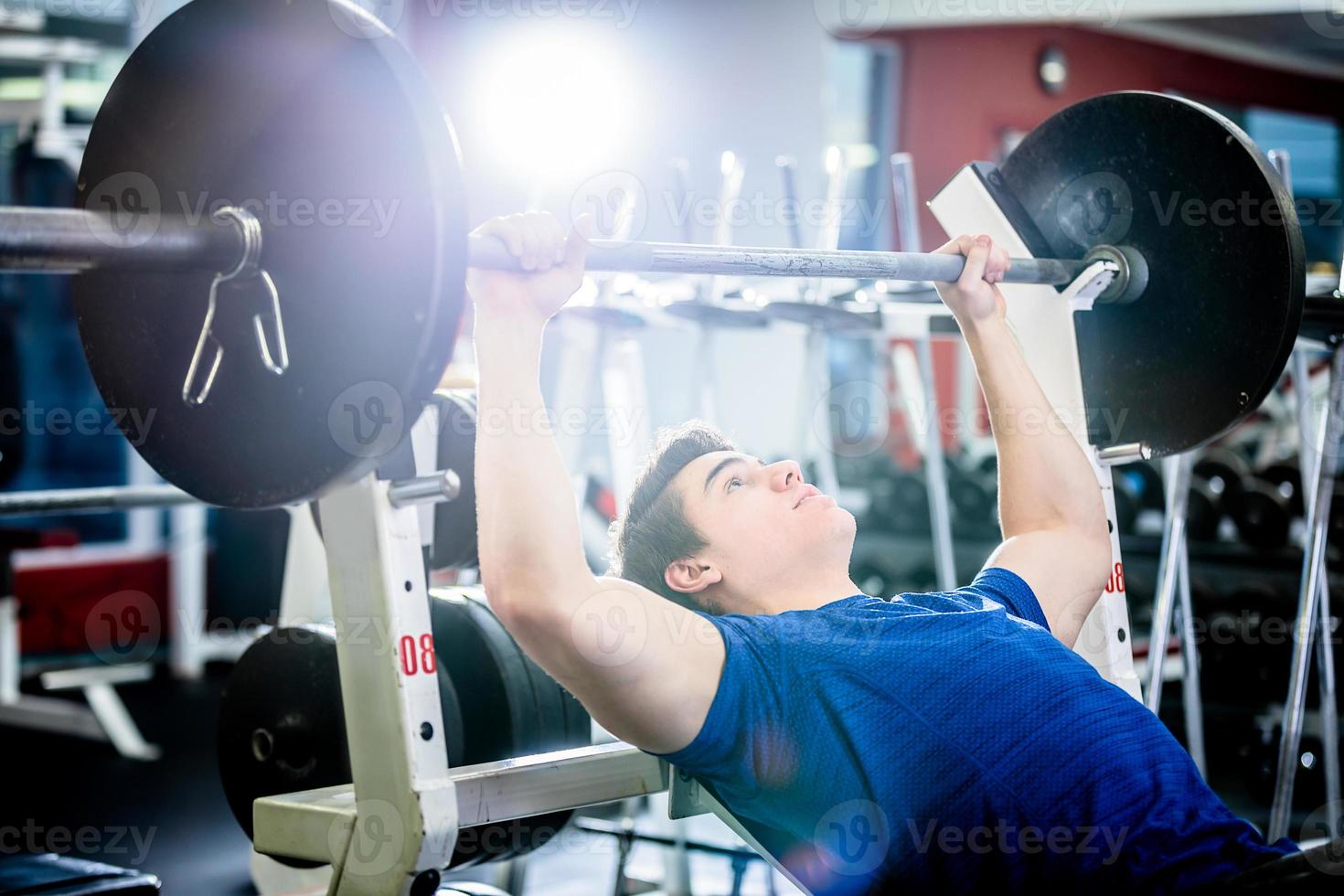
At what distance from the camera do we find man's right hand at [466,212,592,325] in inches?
55.2

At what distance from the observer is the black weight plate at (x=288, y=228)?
1.25m

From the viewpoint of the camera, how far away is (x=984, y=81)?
8.42m

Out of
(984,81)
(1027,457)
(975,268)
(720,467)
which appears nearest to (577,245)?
(720,467)

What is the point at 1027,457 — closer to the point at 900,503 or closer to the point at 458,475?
the point at 458,475

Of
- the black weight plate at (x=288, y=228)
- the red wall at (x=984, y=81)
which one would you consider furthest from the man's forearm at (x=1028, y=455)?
the red wall at (x=984, y=81)

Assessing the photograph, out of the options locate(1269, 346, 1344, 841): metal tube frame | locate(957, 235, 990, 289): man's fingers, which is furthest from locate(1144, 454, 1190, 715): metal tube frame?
locate(957, 235, 990, 289): man's fingers

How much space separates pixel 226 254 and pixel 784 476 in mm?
691

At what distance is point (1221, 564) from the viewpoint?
14.5 ft

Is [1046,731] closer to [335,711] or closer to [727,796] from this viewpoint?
[727,796]

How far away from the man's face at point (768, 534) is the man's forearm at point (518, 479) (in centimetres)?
27

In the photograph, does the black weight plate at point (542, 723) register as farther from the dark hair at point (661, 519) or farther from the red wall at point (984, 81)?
the red wall at point (984, 81)

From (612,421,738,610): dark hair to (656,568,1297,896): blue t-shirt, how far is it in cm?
17

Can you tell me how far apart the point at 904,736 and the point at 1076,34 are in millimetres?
8413

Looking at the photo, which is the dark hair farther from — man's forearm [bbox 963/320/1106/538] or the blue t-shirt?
man's forearm [bbox 963/320/1106/538]
